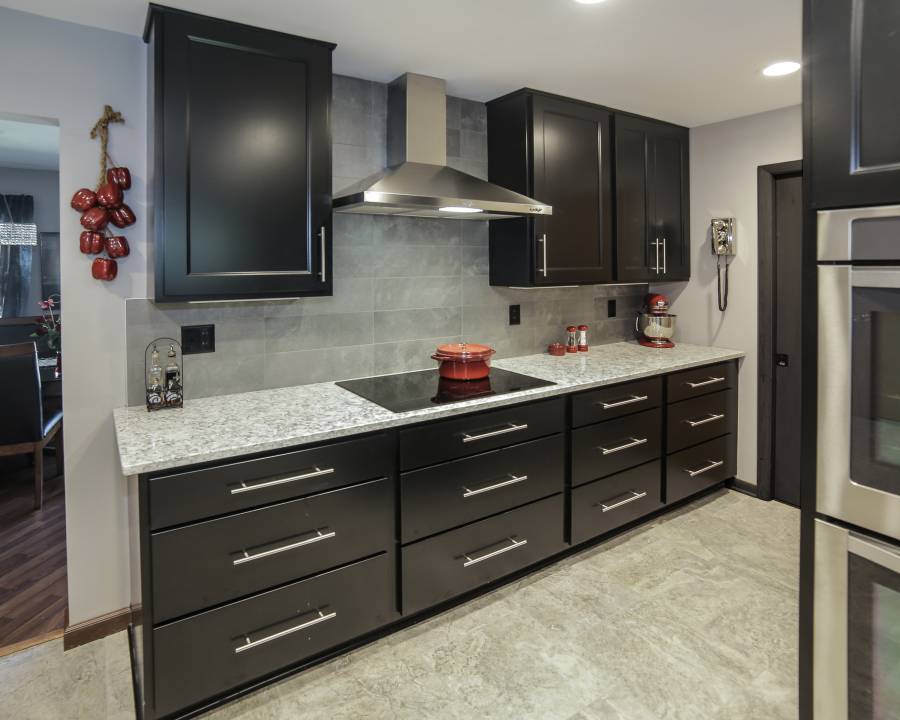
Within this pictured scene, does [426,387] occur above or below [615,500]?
above

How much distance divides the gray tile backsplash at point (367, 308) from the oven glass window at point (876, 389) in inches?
80.6

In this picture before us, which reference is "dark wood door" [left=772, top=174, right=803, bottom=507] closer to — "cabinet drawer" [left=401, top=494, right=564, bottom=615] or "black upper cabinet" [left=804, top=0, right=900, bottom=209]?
"cabinet drawer" [left=401, top=494, right=564, bottom=615]

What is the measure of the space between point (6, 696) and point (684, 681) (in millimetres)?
2310

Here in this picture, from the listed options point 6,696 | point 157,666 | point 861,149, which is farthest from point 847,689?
point 6,696

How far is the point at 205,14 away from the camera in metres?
2.01

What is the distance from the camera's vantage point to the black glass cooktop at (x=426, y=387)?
2314 millimetres

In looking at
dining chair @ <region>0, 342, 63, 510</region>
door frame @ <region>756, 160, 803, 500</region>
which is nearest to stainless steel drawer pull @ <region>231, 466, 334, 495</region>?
dining chair @ <region>0, 342, 63, 510</region>

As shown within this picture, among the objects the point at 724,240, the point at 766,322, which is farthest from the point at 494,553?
the point at 724,240

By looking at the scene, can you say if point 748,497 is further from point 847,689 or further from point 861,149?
point 861,149

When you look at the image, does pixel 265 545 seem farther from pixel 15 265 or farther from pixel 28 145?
pixel 15 265

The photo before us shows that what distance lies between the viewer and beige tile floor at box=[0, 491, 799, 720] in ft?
6.10

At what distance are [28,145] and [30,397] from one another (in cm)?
222

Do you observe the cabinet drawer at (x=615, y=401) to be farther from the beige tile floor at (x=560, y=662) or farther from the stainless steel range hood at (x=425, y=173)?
the stainless steel range hood at (x=425, y=173)

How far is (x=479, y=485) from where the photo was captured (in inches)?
92.6
